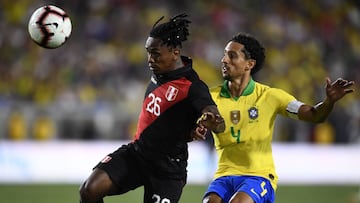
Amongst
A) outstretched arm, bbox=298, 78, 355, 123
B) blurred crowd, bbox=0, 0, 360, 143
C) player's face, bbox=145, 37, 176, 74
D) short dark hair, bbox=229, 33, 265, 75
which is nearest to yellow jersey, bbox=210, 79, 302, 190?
outstretched arm, bbox=298, 78, 355, 123

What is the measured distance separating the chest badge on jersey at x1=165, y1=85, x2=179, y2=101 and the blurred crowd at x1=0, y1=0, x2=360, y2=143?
840cm

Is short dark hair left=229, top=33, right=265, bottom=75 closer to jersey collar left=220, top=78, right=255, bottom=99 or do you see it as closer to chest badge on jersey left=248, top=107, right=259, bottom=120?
jersey collar left=220, top=78, right=255, bottom=99

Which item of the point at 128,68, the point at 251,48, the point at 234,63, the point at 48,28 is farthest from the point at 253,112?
the point at 128,68

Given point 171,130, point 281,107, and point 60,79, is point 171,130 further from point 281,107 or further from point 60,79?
point 60,79

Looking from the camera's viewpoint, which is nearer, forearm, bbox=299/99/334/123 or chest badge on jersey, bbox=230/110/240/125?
forearm, bbox=299/99/334/123

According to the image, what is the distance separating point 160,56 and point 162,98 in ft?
1.20

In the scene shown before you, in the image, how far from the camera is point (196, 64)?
59.1ft

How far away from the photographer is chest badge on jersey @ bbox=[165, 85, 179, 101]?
7.02 m

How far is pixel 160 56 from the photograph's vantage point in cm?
703

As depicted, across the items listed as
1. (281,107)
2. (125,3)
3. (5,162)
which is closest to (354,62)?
(125,3)

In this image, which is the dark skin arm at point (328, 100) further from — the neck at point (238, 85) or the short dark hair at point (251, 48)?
the short dark hair at point (251, 48)

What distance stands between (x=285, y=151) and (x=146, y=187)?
9460mm

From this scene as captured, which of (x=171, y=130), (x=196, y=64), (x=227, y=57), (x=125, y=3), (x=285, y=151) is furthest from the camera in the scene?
(x=125, y=3)

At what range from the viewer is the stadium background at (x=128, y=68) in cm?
1523
